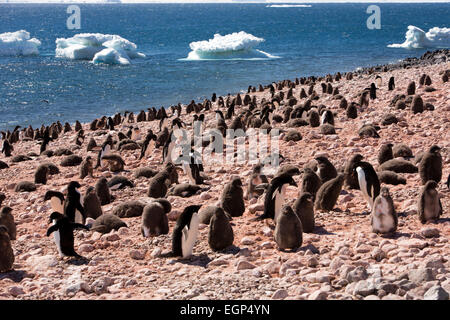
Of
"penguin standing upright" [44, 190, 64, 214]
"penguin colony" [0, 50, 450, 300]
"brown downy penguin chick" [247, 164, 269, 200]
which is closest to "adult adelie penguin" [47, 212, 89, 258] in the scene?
"penguin colony" [0, 50, 450, 300]

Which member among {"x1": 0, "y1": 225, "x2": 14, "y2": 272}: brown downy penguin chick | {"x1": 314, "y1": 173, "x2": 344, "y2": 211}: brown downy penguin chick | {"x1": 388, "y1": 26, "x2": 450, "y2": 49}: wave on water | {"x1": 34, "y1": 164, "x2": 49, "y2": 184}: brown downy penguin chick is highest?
{"x1": 388, "y1": 26, "x2": 450, "y2": 49}: wave on water

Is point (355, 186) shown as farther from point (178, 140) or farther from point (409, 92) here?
point (409, 92)

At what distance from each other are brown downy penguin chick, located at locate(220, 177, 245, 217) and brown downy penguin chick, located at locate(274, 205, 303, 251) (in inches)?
72.1

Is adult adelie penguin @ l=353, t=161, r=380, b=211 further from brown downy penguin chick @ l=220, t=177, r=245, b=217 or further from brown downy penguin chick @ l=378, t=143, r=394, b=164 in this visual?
brown downy penguin chick @ l=378, t=143, r=394, b=164

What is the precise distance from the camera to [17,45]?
2388 inches

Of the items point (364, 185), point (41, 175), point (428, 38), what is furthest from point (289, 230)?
point (428, 38)

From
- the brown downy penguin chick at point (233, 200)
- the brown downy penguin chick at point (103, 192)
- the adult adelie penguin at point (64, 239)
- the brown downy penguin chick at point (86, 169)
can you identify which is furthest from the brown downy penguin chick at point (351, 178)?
the brown downy penguin chick at point (86, 169)

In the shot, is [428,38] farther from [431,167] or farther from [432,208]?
[432,208]

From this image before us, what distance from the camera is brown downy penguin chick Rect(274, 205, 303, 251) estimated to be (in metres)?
7.50

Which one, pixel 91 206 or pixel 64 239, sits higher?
pixel 91 206

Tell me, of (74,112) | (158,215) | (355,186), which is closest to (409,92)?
(355,186)

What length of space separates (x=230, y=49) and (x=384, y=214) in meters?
48.4

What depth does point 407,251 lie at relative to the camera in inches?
272
